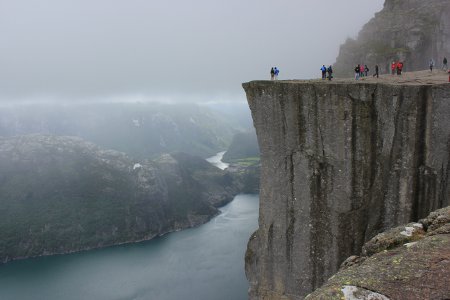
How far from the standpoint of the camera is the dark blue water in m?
119

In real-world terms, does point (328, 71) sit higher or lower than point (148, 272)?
higher

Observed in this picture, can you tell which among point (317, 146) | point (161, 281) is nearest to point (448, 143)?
point (317, 146)

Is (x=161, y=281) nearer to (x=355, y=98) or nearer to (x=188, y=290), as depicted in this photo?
(x=188, y=290)

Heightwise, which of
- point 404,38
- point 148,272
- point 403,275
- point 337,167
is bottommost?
point 148,272

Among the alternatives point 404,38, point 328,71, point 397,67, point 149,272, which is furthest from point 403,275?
point 149,272

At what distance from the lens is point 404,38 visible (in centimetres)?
8169

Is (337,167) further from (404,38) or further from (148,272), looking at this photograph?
(148,272)

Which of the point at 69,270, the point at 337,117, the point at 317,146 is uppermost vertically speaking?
the point at 337,117

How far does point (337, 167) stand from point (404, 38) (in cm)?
6563

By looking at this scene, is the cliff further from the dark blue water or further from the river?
the river

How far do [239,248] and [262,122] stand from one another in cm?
12380

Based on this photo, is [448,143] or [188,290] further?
[188,290]

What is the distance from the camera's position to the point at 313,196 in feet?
93.5

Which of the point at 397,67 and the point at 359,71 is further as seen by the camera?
the point at 359,71
